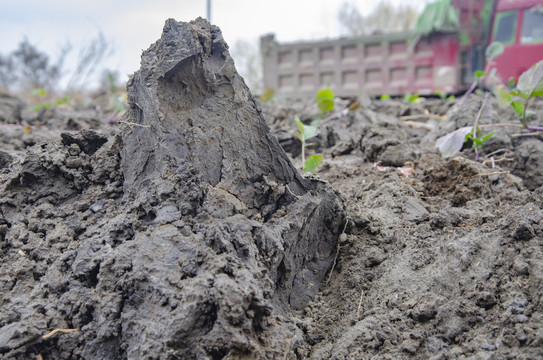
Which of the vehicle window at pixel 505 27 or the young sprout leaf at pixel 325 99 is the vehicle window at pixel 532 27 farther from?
the young sprout leaf at pixel 325 99

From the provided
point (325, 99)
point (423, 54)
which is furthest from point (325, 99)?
point (423, 54)

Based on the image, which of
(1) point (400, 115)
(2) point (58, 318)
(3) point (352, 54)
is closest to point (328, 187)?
(2) point (58, 318)

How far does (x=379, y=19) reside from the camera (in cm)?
2400

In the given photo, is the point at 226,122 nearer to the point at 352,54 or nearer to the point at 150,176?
the point at 150,176

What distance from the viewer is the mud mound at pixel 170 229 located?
1320 mm

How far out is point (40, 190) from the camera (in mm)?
1947

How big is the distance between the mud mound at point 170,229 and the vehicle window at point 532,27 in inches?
295

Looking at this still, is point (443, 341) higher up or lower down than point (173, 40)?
lower down

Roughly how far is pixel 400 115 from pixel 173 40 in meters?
3.52

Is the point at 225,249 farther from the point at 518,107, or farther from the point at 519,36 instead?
the point at 519,36

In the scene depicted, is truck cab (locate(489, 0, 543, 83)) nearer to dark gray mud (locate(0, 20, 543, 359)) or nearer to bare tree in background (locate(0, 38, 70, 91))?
dark gray mud (locate(0, 20, 543, 359))

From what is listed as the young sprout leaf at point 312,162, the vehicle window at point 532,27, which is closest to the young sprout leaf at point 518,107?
the young sprout leaf at point 312,162

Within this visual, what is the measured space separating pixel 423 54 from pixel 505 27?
148cm

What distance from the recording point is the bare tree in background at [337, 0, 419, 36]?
23.1 metres
